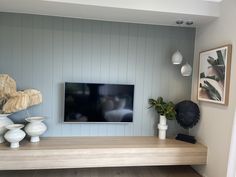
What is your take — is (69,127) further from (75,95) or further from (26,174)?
(26,174)

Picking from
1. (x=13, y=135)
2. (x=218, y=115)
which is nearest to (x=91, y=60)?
(x=13, y=135)

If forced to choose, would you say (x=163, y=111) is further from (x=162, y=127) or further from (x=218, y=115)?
(x=218, y=115)

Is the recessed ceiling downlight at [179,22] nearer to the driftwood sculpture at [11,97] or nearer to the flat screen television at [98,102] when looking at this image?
the flat screen television at [98,102]

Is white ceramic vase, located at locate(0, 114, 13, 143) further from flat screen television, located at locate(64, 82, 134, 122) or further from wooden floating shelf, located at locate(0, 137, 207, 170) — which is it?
flat screen television, located at locate(64, 82, 134, 122)

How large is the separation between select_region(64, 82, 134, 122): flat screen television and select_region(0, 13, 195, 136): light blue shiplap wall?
13 cm

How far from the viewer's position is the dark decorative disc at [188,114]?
9.55 feet

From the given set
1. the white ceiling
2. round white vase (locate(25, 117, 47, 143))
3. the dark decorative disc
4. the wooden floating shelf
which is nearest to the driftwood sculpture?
round white vase (locate(25, 117, 47, 143))

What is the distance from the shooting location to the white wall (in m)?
2.36

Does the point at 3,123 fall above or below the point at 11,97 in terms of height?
below

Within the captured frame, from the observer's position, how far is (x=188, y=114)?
291 cm

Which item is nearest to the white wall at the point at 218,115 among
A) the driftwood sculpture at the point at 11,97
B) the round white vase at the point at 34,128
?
the round white vase at the point at 34,128

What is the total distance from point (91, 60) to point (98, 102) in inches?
23.9

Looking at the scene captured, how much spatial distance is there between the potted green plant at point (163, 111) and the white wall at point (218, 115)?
41cm

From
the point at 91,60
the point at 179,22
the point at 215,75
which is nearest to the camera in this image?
the point at 215,75
